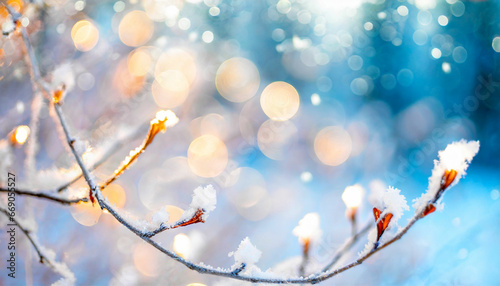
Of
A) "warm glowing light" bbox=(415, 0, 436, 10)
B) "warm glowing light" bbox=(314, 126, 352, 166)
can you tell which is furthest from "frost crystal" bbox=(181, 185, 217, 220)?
"warm glowing light" bbox=(415, 0, 436, 10)

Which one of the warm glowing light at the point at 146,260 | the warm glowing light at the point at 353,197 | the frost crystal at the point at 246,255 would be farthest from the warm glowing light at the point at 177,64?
the frost crystal at the point at 246,255

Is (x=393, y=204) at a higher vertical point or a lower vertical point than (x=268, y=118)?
lower

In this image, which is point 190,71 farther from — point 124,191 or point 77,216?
point 77,216

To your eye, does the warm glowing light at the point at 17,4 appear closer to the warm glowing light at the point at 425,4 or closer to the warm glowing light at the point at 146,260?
the warm glowing light at the point at 146,260

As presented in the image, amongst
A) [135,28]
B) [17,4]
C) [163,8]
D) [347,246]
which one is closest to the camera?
[347,246]

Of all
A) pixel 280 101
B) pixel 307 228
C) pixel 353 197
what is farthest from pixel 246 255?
pixel 280 101

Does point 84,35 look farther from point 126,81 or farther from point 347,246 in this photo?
point 347,246
